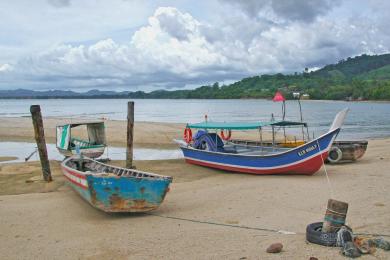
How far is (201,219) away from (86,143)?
46.0ft

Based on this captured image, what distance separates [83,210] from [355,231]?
701 cm

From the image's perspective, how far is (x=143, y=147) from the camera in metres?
29.3

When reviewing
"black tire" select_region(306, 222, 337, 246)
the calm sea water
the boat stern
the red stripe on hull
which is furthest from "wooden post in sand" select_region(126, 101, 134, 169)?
the calm sea water

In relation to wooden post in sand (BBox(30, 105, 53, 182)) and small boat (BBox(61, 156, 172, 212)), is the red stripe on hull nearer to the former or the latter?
small boat (BBox(61, 156, 172, 212))

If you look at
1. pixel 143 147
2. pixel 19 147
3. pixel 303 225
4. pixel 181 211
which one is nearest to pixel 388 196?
pixel 303 225

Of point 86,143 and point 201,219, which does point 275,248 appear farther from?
point 86,143

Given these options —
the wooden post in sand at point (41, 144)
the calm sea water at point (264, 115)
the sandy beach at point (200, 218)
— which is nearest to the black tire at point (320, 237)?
the sandy beach at point (200, 218)

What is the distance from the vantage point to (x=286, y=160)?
16188mm

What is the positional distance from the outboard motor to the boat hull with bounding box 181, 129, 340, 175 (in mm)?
817

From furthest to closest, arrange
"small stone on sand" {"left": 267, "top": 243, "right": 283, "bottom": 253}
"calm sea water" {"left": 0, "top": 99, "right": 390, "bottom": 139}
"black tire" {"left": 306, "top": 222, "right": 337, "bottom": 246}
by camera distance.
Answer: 1. "calm sea water" {"left": 0, "top": 99, "right": 390, "bottom": 139}
2. "black tire" {"left": 306, "top": 222, "right": 337, "bottom": 246}
3. "small stone on sand" {"left": 267, "top": 243, "right": 283, "bottom": 253}

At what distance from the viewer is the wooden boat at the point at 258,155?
15623 millimetres

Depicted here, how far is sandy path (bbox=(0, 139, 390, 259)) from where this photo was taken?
8.05 metres

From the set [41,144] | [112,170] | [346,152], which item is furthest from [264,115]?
[112,170]

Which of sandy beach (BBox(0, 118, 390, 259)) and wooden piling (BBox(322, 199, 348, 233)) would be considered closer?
wooden piling (BBox(322, 199, 348, 233))
